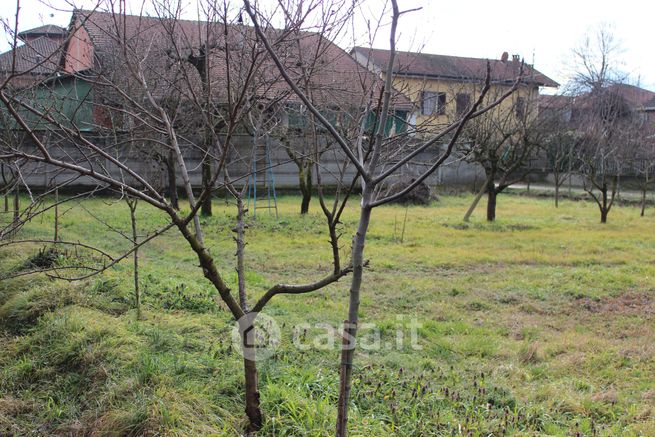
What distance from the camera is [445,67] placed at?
12.1m

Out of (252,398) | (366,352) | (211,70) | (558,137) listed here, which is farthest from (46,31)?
(558,137)

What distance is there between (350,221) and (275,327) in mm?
6904

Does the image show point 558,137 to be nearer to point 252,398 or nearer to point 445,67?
point 445,67

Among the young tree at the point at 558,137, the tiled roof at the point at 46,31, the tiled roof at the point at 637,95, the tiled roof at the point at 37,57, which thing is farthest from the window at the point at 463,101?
the tiled roof at the point at 637,95

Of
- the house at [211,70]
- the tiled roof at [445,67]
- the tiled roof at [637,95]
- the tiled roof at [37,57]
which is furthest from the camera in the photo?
the tiled roof at [637,95]

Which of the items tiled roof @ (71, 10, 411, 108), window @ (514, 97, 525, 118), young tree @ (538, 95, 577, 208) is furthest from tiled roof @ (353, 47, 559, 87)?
young tree @ (538, 95, 577, 208)

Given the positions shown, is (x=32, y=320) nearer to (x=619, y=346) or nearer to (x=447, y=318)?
(x=447, y=318)

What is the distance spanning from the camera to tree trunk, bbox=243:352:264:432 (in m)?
2.66

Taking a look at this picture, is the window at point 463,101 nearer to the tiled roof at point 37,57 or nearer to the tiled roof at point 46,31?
the tiled roof at point 37,57

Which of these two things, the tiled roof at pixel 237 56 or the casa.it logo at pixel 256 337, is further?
the tiled roof at pixel 237 56

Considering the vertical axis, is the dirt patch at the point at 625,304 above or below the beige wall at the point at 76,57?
below

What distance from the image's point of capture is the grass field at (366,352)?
2.92 metres

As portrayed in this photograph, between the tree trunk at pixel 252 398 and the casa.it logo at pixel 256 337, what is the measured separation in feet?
0.16

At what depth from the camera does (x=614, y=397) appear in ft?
11.4
